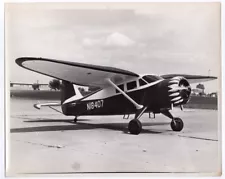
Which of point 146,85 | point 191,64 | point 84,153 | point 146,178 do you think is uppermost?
point 191,64

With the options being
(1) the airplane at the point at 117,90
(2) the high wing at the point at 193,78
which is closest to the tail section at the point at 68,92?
(1) the airplane at the point at 117,90

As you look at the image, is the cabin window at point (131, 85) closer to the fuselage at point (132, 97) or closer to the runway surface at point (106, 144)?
the fuselage at point (132, 97)

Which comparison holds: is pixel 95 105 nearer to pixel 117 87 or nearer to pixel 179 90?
pixel 117 87

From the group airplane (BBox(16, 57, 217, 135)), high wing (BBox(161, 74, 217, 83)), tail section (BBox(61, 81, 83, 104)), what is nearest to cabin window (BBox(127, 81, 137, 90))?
airplane (BBox(16, 57, 217, 135))

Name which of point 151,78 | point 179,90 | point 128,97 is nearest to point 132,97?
point 128,97

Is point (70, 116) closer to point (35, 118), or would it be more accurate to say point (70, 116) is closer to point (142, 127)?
point (35, 118)

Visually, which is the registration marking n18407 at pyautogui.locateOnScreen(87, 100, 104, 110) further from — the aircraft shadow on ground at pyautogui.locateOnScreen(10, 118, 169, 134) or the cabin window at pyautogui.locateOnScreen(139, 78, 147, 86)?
the cabin window at pyautogui.locateOnScreen(139, 78, 147, 86)
